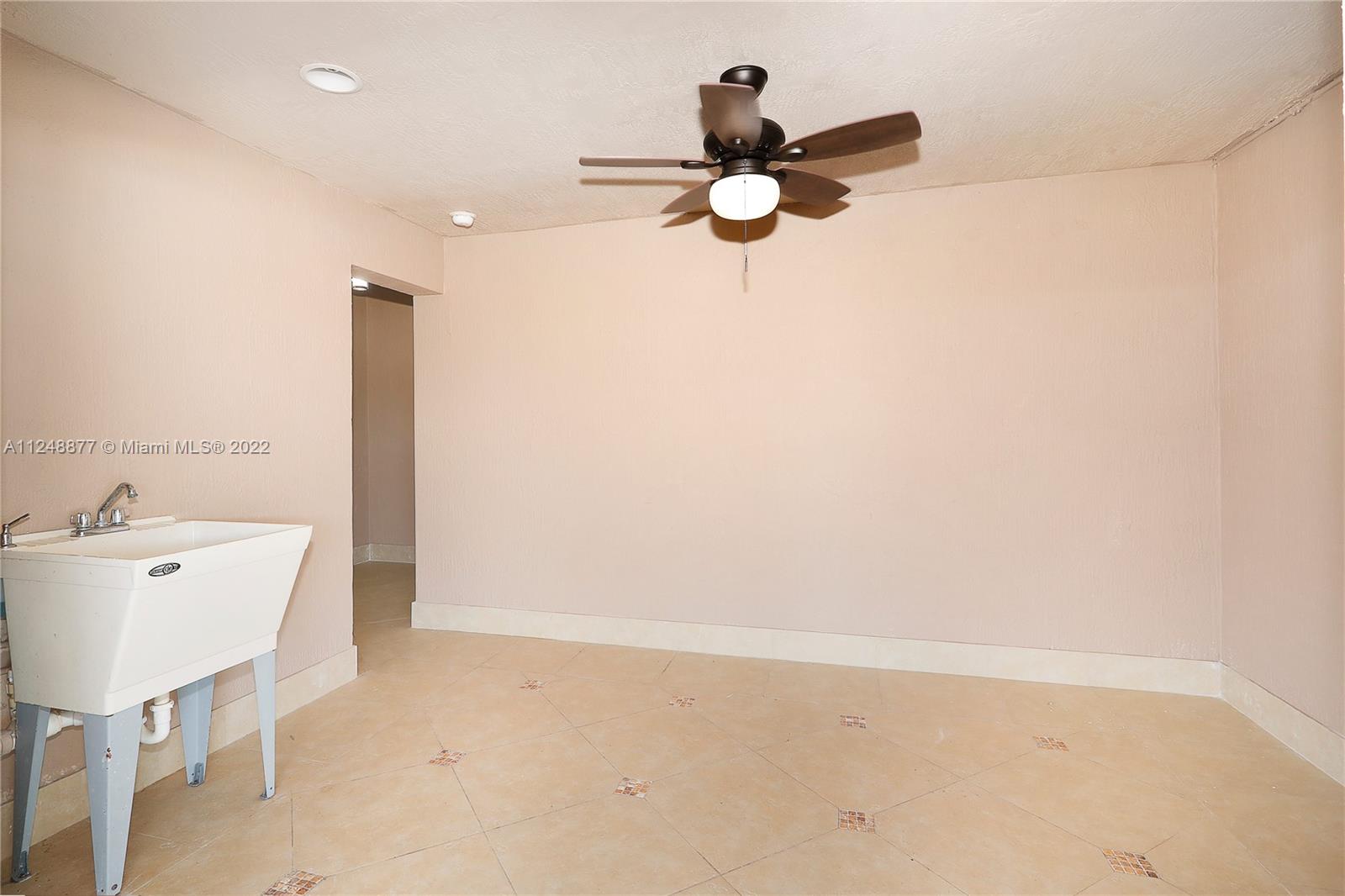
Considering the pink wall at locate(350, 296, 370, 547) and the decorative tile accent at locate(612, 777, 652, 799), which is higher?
the pink wall at locate(350, 296, 370, 547)

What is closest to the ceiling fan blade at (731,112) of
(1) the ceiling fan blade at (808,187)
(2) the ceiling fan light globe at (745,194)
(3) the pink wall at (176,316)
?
(2) the ceiling fan light globe at (745,194)

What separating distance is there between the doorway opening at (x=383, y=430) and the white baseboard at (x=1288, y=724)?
572cm

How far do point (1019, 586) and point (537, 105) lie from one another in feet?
10.1

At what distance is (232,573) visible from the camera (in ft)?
6.15

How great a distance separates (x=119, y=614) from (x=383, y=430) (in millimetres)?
4645

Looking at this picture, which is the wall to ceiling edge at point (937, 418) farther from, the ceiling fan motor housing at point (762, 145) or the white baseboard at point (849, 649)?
the ceiling fan motor housing at point (762, 145)

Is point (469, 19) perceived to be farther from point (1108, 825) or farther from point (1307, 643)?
point (1307, 643)

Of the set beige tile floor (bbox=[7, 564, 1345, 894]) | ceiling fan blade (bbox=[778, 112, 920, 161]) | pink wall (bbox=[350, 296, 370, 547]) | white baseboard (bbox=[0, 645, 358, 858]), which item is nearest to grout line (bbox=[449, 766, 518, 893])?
beige tile floor (bbox=[7, 564, 1345, 894])

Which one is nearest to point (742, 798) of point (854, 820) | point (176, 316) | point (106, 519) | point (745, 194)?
point (854, 820)

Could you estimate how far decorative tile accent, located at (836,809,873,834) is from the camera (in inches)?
77.4

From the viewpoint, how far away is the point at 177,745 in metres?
2.34

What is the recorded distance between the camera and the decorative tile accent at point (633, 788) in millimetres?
2160

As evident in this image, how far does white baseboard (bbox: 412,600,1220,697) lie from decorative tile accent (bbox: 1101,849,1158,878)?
52.6 inches

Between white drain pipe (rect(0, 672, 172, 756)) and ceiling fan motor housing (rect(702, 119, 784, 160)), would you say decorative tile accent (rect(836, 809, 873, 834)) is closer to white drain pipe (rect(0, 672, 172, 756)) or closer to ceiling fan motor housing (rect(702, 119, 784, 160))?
white drain pipe (rect(0, 672, 172, 756))
